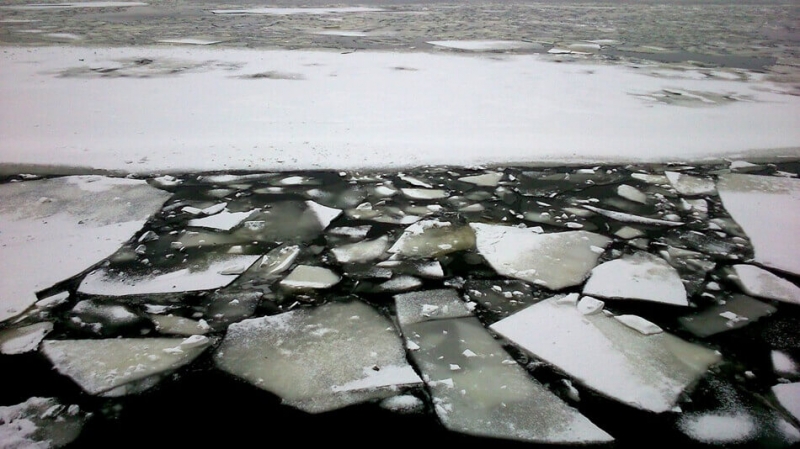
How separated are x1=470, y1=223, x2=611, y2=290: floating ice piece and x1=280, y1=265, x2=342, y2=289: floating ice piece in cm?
64

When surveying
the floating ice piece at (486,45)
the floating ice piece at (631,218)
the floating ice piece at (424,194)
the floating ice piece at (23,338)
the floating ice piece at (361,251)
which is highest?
the floating ice piece at (486,45)

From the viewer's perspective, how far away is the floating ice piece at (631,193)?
260cm

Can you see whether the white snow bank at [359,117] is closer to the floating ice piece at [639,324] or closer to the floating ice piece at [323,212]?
the floating ice piece at [323,212]

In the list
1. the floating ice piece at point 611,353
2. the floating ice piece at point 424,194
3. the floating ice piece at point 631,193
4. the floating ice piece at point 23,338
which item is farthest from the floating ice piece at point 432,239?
the floating ice piece at point 23,338

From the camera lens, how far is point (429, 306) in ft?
5.65

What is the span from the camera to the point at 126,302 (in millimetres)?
1714

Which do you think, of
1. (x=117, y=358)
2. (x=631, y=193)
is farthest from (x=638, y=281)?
(x=117, y=358)

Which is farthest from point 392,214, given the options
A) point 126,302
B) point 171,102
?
point 171,102

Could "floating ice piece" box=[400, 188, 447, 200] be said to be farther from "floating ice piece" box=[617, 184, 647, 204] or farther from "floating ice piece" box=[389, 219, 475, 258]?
"floating ice piece" box=[617, 184, 647, 204]

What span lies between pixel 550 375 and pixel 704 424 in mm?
390

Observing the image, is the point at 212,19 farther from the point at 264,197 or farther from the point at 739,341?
the point at 739,341

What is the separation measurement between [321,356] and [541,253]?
3.42 feet

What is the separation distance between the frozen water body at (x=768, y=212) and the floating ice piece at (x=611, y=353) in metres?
0.85

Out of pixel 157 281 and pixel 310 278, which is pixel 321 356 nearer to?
pixel 310 278
